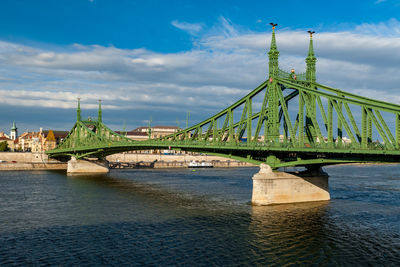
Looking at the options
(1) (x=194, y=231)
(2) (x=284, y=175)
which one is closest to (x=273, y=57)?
(2) (x=284, y=175)

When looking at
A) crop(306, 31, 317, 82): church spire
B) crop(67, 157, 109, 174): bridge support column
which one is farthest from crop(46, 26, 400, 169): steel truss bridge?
crop(67, 157, 109, 174): bridge support column

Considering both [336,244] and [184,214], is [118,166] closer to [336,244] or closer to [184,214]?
[184,214]

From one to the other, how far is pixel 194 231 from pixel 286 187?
20945mm

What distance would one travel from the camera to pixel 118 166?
154 m

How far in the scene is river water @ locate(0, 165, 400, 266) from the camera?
33688mm

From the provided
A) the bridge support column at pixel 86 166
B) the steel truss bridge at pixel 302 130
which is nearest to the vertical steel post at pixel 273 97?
the steel truss bridge at pixel 302 130

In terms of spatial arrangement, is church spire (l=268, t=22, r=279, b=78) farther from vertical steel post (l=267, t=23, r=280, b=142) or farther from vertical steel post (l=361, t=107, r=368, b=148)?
A: vertical steel post (l=361, t=107, r=368, b=148)

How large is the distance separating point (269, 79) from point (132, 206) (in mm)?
29842

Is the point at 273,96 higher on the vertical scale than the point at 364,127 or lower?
higher

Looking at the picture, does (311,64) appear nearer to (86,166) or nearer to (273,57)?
(273,57)

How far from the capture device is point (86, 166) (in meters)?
125

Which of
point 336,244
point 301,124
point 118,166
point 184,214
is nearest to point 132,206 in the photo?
point 184,214

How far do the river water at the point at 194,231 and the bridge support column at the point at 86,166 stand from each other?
54341 mm

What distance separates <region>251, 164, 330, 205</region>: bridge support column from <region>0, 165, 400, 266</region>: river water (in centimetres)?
198
